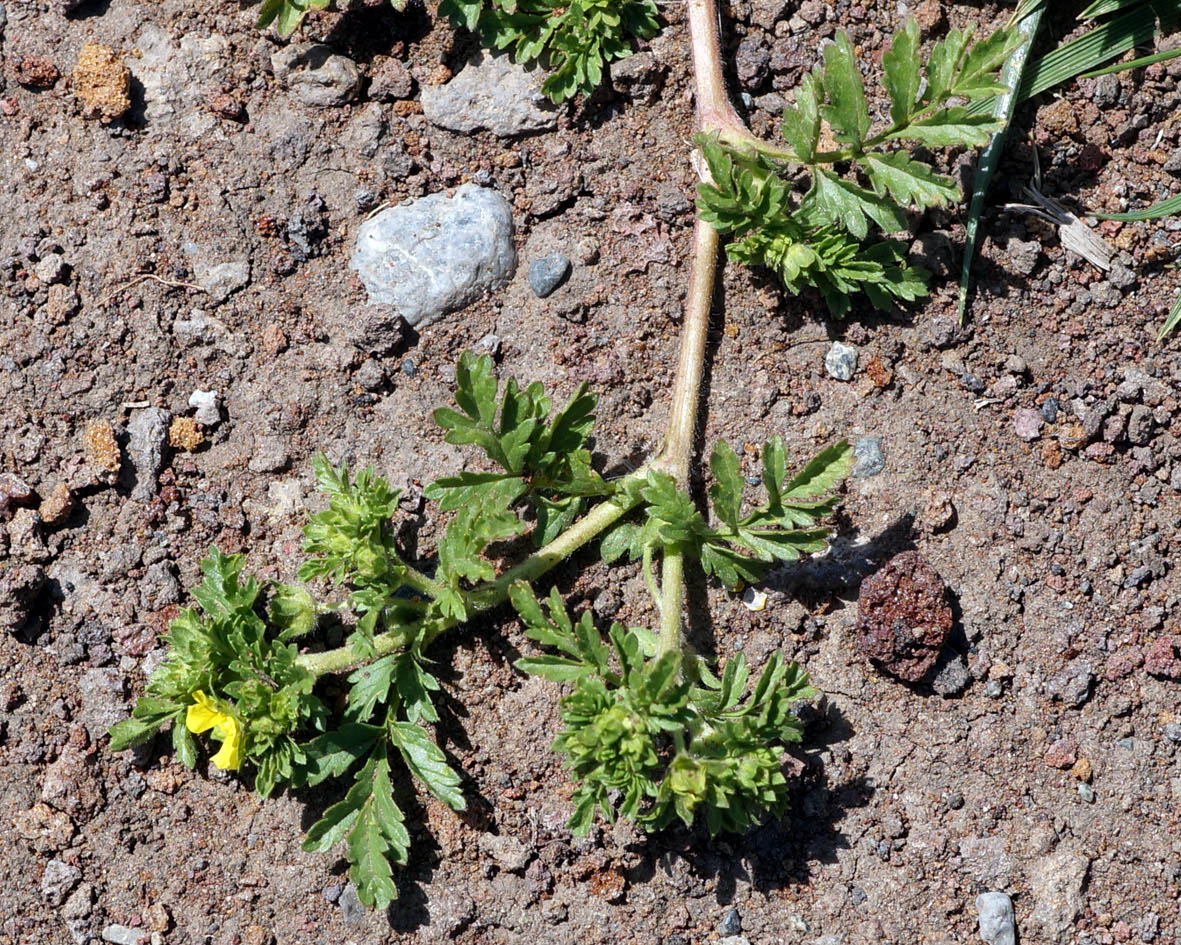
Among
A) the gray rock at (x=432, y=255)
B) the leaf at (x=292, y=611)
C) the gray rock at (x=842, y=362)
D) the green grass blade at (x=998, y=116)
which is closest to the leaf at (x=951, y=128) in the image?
the green grass blade at (x=998, y=116)

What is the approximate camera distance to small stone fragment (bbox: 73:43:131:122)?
4086 mm

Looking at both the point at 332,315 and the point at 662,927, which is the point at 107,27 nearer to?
the point at 332,315

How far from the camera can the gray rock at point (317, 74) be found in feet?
13.7

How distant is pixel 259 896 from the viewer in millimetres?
3889

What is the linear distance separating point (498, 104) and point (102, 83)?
1404mm

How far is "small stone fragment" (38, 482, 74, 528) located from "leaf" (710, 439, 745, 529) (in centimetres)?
220

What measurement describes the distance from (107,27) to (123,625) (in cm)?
218

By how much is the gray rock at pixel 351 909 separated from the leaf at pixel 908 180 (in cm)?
291

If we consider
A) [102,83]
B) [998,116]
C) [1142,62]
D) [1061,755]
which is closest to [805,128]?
[998,116]

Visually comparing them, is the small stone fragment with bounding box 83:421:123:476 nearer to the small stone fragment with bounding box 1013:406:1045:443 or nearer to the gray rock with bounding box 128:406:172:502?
the gray rock with bounding box 128:406:172:502

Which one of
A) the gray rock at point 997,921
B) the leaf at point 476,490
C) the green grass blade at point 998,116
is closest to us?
the leaf at point 476,490

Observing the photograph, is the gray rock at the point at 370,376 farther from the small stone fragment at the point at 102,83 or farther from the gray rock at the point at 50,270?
the small stone fragment at the point at 102,83

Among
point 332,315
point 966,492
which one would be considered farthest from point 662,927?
point 332,315

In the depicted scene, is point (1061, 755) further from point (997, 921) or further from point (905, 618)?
point (905, 618)
